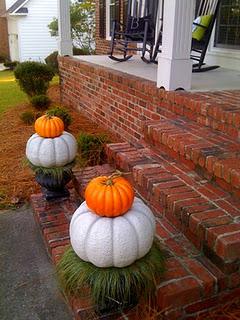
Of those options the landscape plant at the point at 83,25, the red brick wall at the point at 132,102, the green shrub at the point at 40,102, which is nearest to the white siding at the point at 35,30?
the landscape plant at the point at 83,25

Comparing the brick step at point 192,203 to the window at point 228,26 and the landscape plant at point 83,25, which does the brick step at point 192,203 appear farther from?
the landscape plant at point 83,25

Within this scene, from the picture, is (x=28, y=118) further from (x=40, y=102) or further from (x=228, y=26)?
(x=228, y=26)

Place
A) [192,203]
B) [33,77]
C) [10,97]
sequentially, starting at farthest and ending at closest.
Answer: [10,97] < [33,77] < [192,203]

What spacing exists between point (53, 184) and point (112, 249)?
1.50 m

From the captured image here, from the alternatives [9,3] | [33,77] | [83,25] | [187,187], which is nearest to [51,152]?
[187,187]

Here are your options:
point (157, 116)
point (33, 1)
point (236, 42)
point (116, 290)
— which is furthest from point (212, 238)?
point (33, 1)

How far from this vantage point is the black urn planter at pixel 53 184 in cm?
292

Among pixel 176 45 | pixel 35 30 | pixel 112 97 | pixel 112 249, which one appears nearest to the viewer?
pixel 112 249

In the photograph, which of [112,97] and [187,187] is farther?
[112,97]

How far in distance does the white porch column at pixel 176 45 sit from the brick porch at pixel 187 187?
0.53 feet

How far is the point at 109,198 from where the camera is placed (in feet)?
5.13

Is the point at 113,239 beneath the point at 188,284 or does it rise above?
above

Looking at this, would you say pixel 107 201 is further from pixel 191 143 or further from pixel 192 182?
pixel 191 143

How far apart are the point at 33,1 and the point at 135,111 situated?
17.7 meters
